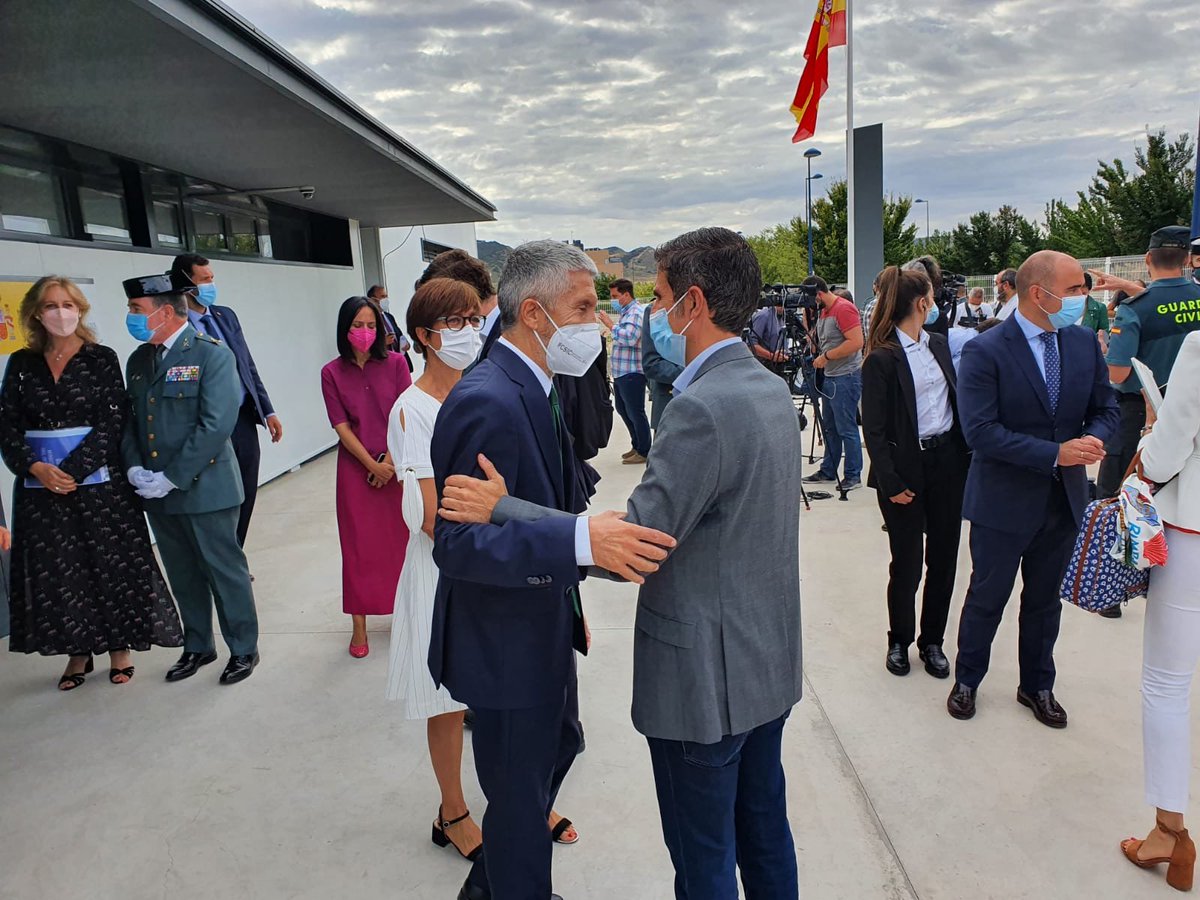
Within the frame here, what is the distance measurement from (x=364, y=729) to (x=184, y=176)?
20.7ft

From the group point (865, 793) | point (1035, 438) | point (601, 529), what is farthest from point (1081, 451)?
point (601, 529)

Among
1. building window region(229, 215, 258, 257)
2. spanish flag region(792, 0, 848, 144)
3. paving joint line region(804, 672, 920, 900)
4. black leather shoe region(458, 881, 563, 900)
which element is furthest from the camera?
spanish flag region(792, 0, 848, 144)

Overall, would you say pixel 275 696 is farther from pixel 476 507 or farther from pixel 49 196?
pixel 49 196

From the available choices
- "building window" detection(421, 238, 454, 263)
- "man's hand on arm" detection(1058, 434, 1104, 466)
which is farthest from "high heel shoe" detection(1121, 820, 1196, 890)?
"building window" detection(421, 238, 454, 263)

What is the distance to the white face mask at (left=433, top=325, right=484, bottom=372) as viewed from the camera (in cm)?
252

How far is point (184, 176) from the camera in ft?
23.0

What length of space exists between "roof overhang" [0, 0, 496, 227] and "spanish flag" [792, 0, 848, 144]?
7540 mm

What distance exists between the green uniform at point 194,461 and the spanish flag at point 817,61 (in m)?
11.4

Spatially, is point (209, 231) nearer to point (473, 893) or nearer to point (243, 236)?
point (243, 236)

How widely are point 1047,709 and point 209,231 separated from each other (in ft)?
27.3

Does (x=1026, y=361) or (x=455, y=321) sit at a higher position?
(x=455, y=321)

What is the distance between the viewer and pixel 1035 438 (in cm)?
271

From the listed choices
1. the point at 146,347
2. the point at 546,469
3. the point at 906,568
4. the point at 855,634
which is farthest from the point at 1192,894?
the point at 146,347

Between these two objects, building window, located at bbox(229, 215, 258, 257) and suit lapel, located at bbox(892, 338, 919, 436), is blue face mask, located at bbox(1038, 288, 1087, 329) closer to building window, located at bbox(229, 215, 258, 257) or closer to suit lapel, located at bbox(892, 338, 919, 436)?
suit lapel, located at bbox(892, 338, 919, 436)
